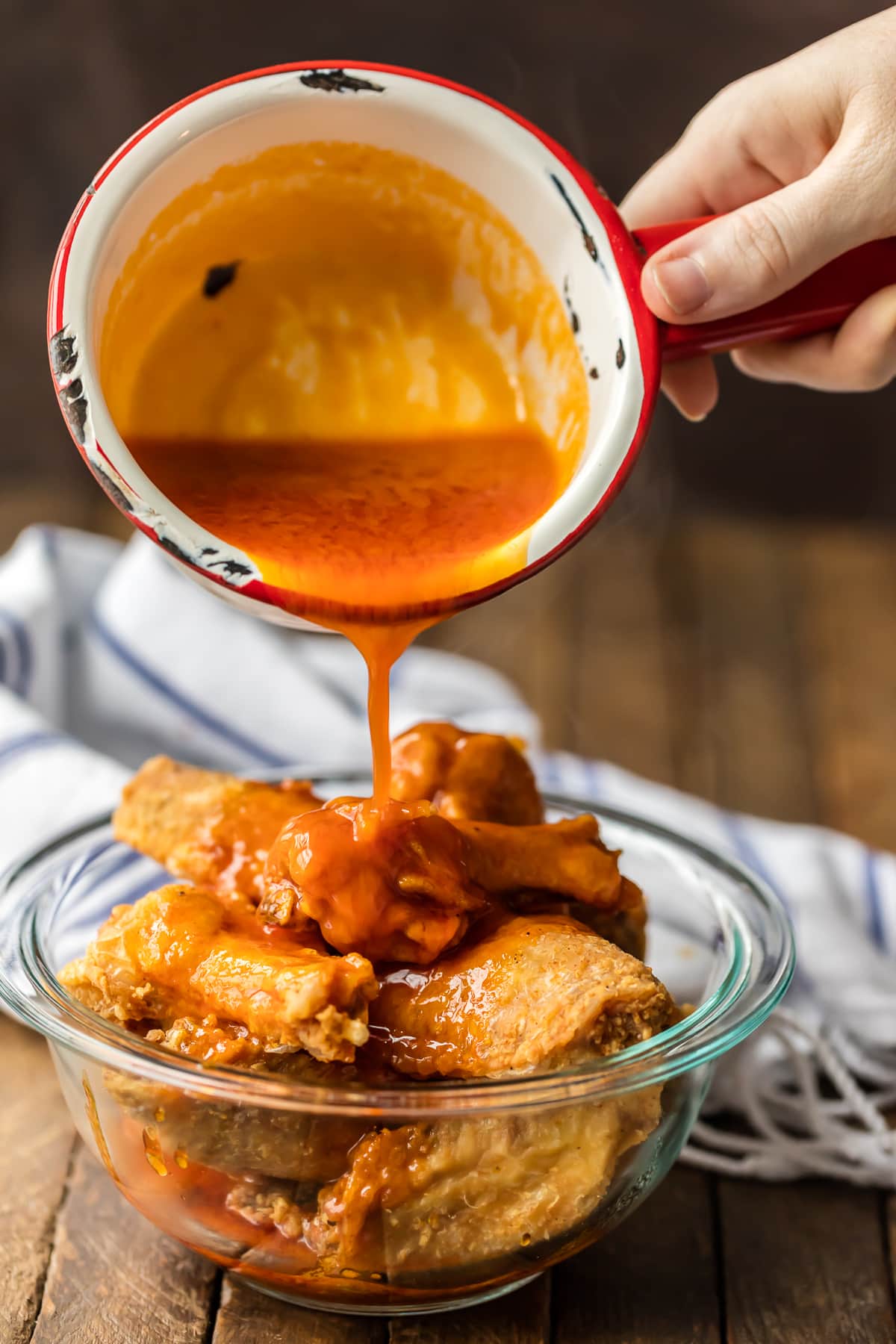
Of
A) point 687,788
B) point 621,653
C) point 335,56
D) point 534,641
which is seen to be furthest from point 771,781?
point 335,56

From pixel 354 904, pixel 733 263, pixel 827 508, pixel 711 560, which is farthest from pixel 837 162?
pixel 827 508

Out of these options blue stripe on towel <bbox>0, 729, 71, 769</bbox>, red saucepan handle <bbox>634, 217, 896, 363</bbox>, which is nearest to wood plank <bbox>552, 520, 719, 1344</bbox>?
red saucepan handle <bbox>634, 217, 896, 363</bbox>

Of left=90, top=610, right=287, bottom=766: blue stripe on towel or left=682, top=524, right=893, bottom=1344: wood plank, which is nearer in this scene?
left=682, top=524, right=893, bottom=1344: wood plank

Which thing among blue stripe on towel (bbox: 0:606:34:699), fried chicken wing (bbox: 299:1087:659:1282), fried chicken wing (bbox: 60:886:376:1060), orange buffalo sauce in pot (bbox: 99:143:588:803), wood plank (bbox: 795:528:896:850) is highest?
orange buffalo sauce in pot (bbox: 99:143:588:803)

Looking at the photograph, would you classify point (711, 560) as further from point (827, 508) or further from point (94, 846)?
point (94, 846)

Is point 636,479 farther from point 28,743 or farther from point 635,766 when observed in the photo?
point 28,743

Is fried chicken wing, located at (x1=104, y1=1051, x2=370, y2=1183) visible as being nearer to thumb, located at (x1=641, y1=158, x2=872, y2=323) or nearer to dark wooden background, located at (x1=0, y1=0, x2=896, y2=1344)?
dark wooden background, located at (x1=0, y1=0, x2=896, y2=1344)

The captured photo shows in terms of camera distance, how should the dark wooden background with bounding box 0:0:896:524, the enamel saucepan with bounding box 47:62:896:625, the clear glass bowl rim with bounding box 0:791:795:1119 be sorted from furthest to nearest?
the dark wooden background with bounding box 0:0:896:524, the enamel saucepan with bounding box 47:62:896:625, the clear glass bowl rim with bounding box 0:791:795:1119
